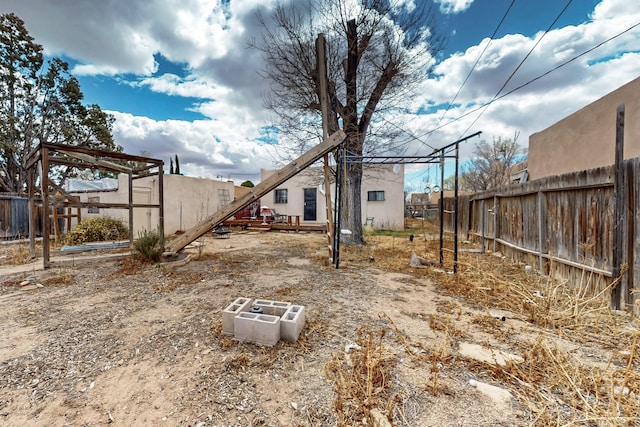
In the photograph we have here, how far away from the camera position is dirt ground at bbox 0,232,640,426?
4.91 ft

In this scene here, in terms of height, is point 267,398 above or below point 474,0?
below

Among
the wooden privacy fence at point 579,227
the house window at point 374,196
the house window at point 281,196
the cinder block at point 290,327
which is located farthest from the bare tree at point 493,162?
the cinder block at point 290,327

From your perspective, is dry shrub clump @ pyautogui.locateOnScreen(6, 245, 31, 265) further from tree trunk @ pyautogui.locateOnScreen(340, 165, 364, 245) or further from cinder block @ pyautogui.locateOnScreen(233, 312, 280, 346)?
tree trunk @ pyautogui.locateOnScreen(340, 165, 364, 245)

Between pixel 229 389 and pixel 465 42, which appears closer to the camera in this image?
Answer: pixel 229 389

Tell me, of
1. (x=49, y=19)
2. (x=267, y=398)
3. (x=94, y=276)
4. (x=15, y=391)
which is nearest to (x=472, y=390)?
(x=267, y=398)

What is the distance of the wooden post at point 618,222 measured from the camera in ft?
9.12

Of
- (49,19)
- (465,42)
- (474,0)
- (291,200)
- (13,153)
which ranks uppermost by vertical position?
(49,19)

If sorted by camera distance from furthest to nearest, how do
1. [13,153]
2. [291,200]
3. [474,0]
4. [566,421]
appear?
[291,200] → [13,153] → [474,0] → [566,421]

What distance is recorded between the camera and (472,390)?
5.57ft

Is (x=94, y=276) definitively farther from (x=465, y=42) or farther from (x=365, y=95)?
(x=465, y=42)

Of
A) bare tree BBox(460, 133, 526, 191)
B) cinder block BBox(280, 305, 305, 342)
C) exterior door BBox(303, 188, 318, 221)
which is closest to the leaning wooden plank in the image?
cinder block BBox(280, 305, 305, 342)

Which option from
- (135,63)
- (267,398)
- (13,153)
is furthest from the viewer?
(13,153)

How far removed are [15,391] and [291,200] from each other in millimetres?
14334

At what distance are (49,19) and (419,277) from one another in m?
13.5
